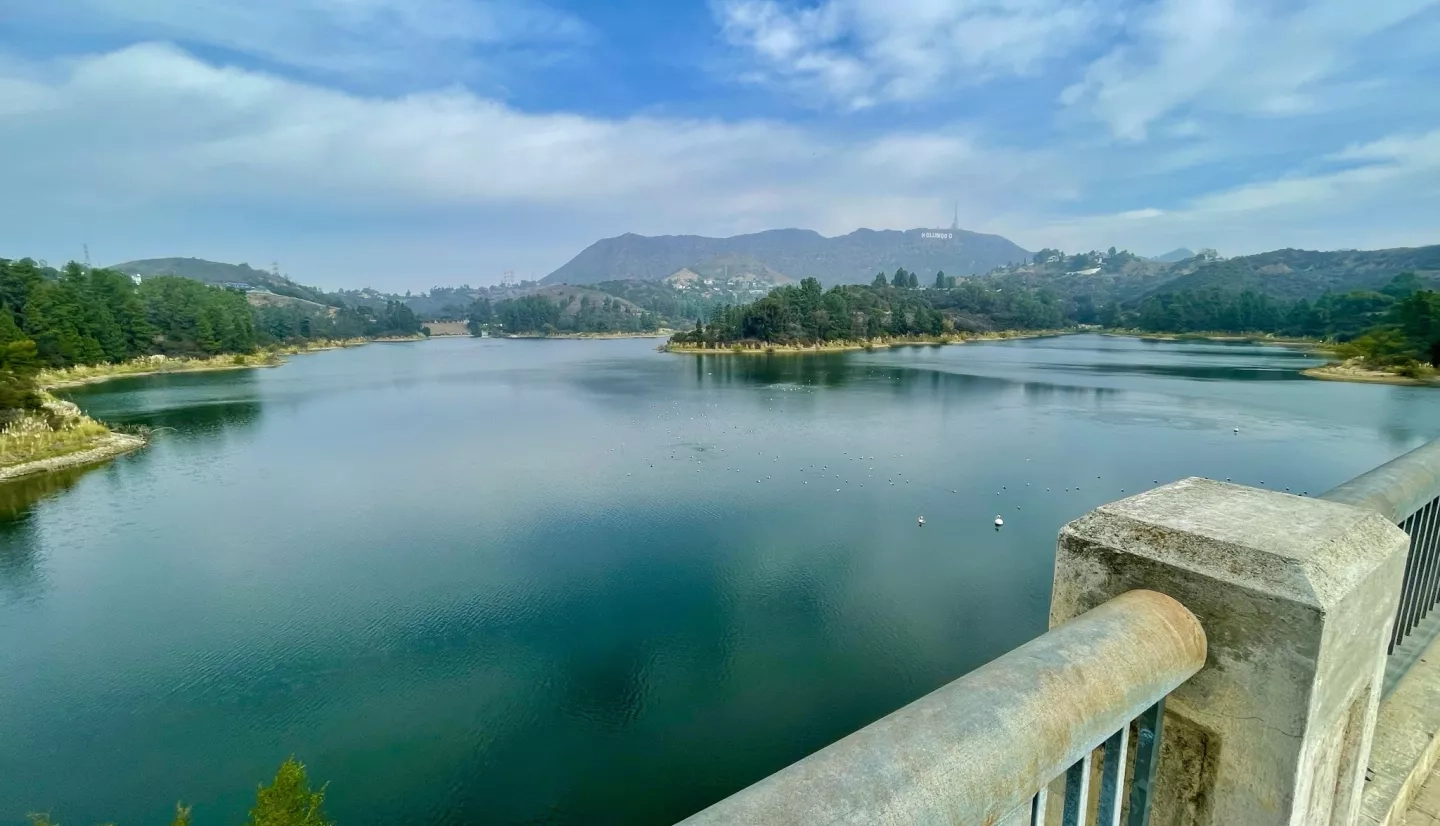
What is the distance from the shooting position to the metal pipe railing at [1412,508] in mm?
2199

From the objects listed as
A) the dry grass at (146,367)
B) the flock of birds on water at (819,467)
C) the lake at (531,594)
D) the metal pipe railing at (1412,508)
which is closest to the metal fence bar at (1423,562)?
the metal pipe railing at (1412,508)

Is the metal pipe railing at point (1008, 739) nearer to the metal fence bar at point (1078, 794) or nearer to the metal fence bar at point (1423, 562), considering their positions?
the metal fence bar at point (1078, 794)

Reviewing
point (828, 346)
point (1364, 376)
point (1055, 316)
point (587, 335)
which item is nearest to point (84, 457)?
point (1364, 376)

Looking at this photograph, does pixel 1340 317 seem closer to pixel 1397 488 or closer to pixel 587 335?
pixel 1397 488

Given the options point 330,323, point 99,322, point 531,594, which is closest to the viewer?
point 531,594

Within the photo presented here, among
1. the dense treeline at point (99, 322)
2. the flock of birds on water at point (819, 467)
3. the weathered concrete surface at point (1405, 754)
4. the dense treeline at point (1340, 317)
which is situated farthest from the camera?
the dense treeline at point (1340, 317)

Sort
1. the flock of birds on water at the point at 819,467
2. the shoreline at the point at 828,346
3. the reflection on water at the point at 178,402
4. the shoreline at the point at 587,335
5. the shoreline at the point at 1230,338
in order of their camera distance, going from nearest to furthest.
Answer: the flock of birds on water at the point at 819,467 → the reflection on water at the point at 178,402 → the shoreline at the point at 1230,338 → the shoreline at the point at 828,346 → the shoreline at the point at 587,335

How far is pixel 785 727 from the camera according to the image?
9539 mm

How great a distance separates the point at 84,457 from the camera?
25625mm

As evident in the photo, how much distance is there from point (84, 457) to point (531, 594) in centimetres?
2426

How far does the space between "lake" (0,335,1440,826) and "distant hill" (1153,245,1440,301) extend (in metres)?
124

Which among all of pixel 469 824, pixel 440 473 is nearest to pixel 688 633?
pixel 469 824

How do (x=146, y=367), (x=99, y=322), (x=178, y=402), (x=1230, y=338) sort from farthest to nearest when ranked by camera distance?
(x=1230, y=338), (x=146, y=367), (x=99, y=322), (x=178, y=402)

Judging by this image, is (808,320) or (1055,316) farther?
(1055,316)
